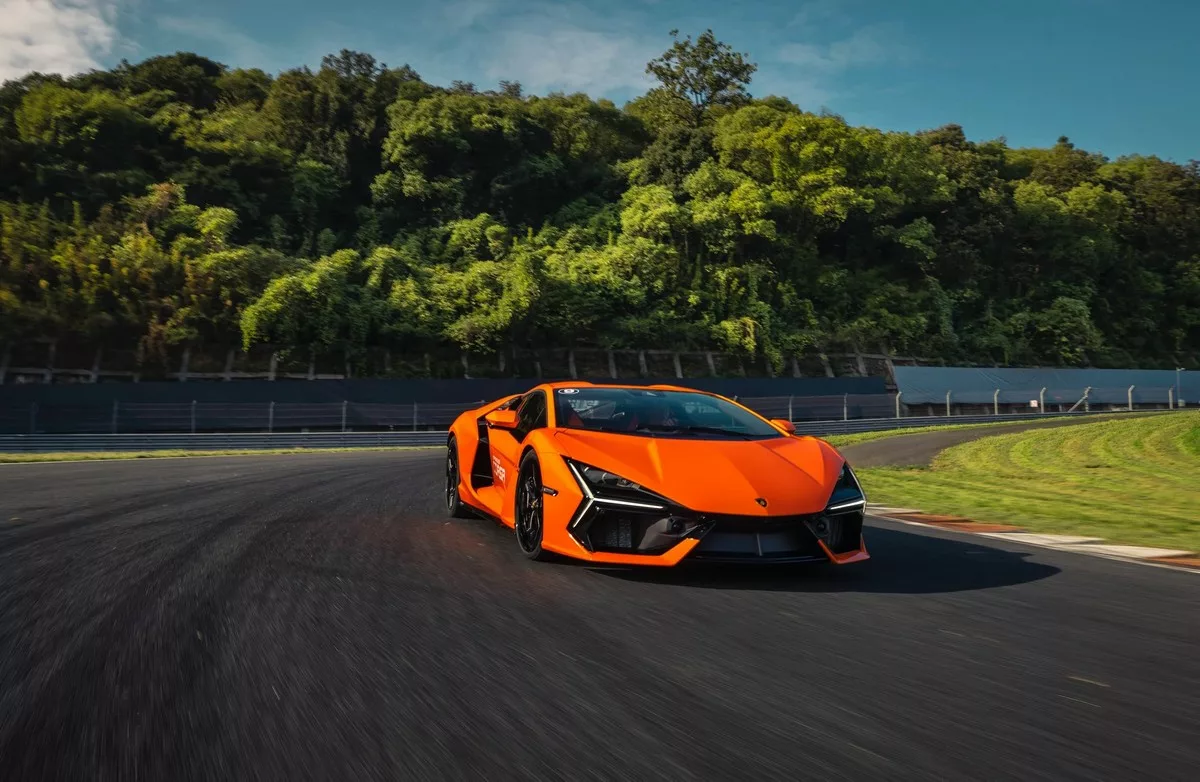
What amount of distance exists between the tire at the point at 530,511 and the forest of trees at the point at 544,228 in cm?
3414

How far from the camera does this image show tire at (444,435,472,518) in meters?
7.41

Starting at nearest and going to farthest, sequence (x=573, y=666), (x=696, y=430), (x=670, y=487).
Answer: (x=573, y=666) → (x=670, y=487) → (x=696, y=430)

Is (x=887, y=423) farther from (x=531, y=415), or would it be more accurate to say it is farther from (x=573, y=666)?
(x=573, y=666)

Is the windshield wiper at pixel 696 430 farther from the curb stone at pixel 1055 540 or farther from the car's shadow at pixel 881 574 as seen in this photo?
the curb stone at pixel 1055 540

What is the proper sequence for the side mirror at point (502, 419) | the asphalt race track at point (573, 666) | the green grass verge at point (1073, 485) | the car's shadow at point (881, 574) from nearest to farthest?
the asphalt race track at point (573, 666) < the car's shadow at point (881, 574) < the side mirror at point (502, 419) < the green grass verge at point (1073, 485)

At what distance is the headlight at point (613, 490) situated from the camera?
450 centimetres

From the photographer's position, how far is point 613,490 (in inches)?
182

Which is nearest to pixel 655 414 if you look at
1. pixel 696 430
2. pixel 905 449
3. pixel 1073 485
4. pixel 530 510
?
pixel 696 430

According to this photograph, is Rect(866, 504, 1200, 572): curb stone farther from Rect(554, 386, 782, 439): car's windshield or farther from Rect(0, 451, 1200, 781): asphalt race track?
Rect(554, 386, 782, 439): car's windshield

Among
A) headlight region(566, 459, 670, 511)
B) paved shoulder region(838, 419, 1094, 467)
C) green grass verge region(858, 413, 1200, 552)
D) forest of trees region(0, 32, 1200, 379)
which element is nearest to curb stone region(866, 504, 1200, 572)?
green grass verge region(858, 413, 1200, 552)

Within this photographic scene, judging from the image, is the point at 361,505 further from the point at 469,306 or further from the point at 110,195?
the point at 110,195

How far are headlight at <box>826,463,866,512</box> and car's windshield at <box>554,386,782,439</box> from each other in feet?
2.54

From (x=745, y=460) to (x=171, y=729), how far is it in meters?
3.37

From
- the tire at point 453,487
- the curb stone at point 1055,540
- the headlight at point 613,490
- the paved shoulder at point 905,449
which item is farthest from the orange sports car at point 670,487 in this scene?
the paved shoulder at point 905,449
